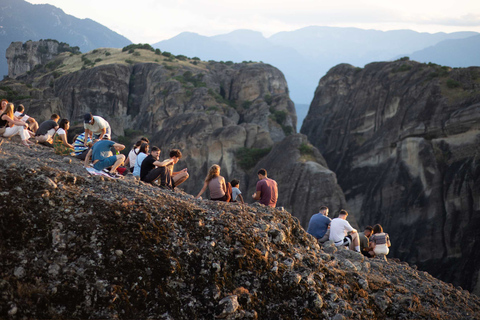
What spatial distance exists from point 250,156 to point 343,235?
35394 mm

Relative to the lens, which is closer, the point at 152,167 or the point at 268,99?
the point at 152,167

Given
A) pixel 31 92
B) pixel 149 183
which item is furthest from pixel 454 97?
pixel 31 92

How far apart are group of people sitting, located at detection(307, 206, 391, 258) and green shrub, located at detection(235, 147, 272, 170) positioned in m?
33.5

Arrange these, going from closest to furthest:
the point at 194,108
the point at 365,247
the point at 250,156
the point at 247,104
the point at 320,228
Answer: the point at 320,228 < the point at 365,247 < the point at 250,156 < the point at 194,108 < the point at 247,104

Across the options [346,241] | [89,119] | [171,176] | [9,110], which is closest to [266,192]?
[346,241]

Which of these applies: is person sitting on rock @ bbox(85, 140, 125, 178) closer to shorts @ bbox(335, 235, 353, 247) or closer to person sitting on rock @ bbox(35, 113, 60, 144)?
person sitting on rock @ bbox(35, 113, 60, 144)

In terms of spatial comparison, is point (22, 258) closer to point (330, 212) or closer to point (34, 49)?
point (330, 212)

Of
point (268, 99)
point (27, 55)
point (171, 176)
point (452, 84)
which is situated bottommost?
point (268, 99)

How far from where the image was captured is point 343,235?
15.3 m

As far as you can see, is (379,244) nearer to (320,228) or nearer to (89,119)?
(320,228)

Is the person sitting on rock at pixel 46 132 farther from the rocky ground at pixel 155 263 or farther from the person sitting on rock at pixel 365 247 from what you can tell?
the person sitting on rock at pixel 365 247

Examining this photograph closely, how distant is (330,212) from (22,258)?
32.9m

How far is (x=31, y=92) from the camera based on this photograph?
6141cm

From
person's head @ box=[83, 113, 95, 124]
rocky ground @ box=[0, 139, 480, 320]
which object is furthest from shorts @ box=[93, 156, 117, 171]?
person's head @ box=[83, 113, 95, 124]
